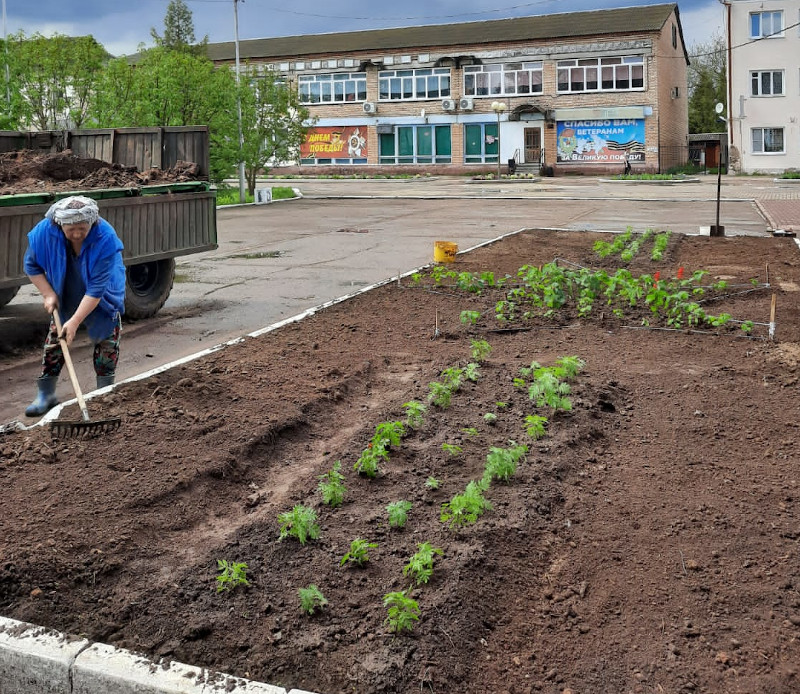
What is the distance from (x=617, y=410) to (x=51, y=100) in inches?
1111

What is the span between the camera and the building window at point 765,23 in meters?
53.0

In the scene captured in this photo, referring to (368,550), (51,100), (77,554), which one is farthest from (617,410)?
(51,100)

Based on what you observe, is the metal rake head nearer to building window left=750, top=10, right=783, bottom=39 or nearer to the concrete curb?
the concrete curb

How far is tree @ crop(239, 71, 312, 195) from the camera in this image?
3375cm

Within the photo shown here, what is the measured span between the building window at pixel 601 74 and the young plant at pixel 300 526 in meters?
54.9

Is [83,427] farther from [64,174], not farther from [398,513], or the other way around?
[64,174]

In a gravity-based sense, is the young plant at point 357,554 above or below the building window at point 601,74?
below

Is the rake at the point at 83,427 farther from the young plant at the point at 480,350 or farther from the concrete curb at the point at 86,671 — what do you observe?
the young plant at the point at 480,350

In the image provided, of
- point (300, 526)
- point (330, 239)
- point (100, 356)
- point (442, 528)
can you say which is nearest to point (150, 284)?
point (100, 356)

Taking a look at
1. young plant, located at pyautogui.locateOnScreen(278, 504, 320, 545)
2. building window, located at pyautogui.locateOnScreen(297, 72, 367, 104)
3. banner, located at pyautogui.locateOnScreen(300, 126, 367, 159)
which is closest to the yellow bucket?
young plant, located at pyautogui.locateOnScreen(278, 504, 320, 545)

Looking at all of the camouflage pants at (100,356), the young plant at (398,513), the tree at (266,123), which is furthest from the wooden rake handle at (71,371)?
the tree at (266,123)

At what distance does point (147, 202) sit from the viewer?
1040 cm

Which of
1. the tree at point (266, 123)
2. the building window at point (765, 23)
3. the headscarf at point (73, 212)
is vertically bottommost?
the headscarf at point (73, 212)

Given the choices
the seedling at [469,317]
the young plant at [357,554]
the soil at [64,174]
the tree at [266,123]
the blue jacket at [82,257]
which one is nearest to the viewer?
the young plant at [357,554]
